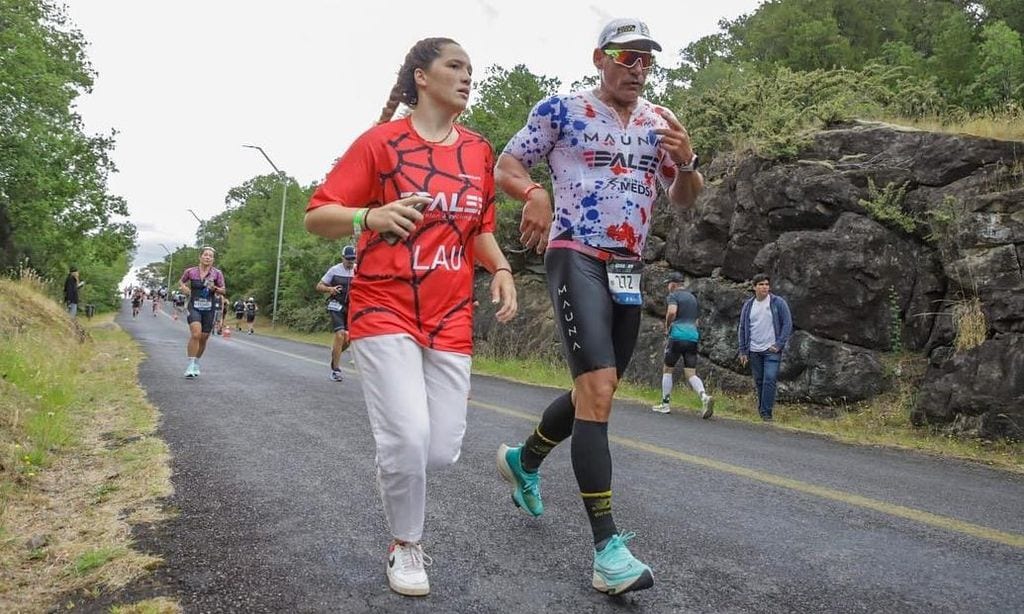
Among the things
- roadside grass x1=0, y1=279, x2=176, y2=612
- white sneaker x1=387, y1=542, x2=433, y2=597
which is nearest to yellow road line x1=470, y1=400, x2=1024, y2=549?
white sneaker x1=387, y1=542, x2=433, y2=597

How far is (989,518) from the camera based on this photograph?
4.24 metres

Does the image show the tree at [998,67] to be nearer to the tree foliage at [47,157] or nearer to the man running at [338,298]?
the man running at [338,298]

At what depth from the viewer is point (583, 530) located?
353 cm

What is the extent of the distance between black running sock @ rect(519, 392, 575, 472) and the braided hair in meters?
1.52

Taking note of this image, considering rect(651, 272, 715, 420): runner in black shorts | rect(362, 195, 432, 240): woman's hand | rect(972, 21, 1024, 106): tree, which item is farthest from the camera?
rect(972, 21, 1024, 106): tree

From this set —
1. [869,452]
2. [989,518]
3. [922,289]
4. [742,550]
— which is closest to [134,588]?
[742,550]

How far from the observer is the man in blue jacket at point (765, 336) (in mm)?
9648

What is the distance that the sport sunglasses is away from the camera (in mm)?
3205

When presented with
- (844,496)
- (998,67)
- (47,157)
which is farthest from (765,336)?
(47,157)

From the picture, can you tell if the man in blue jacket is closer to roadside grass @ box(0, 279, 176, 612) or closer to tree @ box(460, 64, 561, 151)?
roadside grass @ box(0, 279, 176, 612)

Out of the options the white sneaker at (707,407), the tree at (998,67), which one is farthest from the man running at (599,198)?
the tree at (998,67)

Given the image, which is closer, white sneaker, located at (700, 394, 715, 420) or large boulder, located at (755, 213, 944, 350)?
white sneaker, located at (700, 394, 715, 420)

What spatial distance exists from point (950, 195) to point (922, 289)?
4.15 feet

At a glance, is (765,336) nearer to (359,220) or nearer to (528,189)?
(528,189)
